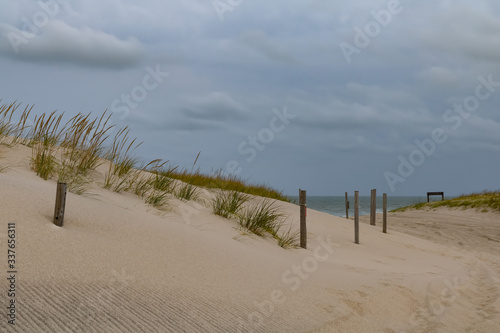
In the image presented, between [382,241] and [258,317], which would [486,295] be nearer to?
[258,317]

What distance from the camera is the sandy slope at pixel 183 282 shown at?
2.98 m

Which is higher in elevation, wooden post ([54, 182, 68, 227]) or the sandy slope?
wooden post ([54, 182, 68, 227])

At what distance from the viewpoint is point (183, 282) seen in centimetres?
384

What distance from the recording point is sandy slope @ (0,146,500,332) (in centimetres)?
298

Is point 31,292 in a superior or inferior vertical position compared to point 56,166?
inferior

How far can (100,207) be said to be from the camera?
5.01 meters

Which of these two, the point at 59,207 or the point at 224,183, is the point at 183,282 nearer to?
the point at 59,207

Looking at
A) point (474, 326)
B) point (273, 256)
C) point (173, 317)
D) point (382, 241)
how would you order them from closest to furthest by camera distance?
point (173, 317), point (474, 326), point (273, 256), point (382, 241)

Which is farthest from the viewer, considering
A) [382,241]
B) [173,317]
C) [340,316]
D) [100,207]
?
[382,241]

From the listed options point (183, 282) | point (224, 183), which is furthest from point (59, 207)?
point (224, 183)

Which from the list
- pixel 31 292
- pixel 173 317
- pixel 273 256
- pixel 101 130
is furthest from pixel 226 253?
pixel 101 130

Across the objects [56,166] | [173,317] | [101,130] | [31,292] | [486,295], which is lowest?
[486,295]

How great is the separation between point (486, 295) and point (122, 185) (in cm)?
610

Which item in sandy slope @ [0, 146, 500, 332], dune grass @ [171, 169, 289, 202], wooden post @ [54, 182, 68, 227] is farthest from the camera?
dune grass @ [171, 169, 289, 202]
